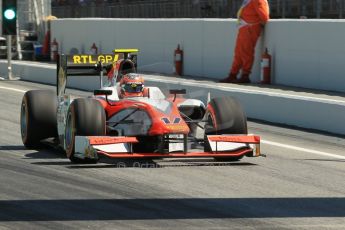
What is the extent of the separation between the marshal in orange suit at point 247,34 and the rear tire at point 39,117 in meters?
8.58

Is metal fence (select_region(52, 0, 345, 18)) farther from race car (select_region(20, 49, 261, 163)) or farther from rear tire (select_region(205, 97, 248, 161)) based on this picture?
rear tire (select_region(205, 97, 248, 161))

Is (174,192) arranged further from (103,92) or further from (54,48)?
(54,48)

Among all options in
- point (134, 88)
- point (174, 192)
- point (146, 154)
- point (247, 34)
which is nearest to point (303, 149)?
point (134, 88)

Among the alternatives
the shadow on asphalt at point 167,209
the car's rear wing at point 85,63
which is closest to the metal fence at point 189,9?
the car's rear wing at point 85,63

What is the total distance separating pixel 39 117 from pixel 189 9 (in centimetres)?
1868

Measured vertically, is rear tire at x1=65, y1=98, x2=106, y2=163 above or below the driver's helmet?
below

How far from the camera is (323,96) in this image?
59.9 feet

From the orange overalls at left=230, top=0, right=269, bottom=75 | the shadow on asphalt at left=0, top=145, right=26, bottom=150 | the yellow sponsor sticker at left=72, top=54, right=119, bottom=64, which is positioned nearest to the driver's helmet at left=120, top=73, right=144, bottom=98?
the yellow sponsor sticker at left=72, top=54, right=119, bottom=64

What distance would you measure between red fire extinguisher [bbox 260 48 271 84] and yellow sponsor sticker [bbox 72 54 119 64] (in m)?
7.03

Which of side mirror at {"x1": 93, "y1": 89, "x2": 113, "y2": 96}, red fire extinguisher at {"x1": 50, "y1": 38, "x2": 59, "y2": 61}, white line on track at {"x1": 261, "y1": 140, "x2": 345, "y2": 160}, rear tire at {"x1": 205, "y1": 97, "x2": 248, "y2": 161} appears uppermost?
side mirror at {"x1": 93, "y1": 89, "x2": 113, "y2": 96}

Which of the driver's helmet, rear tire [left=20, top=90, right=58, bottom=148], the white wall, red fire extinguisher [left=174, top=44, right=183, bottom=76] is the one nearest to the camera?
the driver's helmet

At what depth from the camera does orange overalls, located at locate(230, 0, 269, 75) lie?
2175cm

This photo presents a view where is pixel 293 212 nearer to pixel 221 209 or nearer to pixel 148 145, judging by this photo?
pixel 221 209

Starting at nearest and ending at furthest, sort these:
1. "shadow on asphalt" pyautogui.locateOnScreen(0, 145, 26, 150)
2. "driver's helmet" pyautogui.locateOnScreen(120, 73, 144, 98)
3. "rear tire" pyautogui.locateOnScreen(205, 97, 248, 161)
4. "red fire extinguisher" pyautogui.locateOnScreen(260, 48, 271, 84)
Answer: "rear tire" pyautogui.locateOnScreen(205, 97, 248, 161)
"driver's helmet" pyautogui.locateOnScreen(120, 73, 144, 98)
"shadow on asphalt" pyautogui.locateOnScreen(0, 145, 26, 150)
"red fire extinguisher" pyautogui.locateOnScreen(260, 48, 271, 84)
